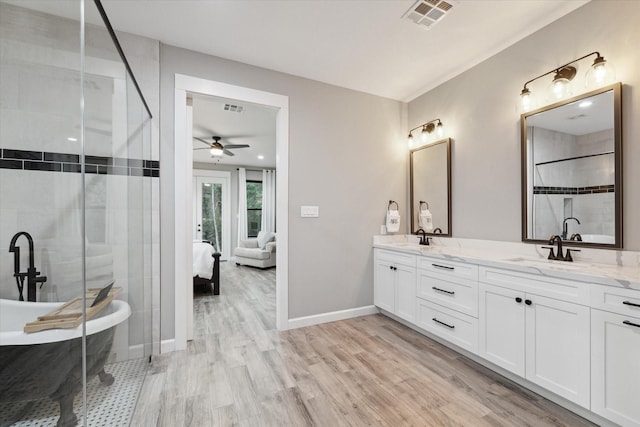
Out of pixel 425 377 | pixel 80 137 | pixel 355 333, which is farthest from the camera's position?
pixel 355 333

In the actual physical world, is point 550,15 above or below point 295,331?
above

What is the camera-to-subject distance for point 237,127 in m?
4.57

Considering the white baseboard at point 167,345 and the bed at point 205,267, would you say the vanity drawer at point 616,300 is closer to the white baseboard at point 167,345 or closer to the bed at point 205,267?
the white baseboard at point 167,345

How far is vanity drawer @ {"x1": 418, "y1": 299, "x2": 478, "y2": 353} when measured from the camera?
6.93 feet

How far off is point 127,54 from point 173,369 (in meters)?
2.60

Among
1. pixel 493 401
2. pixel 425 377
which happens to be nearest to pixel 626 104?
pixel 493 401

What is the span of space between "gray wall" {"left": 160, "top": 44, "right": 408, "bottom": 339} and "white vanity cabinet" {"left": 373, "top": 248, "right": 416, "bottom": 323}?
0.44ft

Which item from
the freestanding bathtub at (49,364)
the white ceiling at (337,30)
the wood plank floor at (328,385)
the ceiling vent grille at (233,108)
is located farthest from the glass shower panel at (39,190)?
the ceiling vent grille at (233,108)

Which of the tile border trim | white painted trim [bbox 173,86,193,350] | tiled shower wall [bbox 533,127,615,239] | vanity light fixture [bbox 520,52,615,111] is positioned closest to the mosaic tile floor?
white painted trim [bbox 173,86,193,350]

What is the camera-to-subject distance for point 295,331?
2.76m

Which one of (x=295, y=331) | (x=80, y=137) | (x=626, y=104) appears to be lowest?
(x=295, y=331)

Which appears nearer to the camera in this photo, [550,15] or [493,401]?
[493,401]

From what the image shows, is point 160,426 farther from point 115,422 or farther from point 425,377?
point 425,377

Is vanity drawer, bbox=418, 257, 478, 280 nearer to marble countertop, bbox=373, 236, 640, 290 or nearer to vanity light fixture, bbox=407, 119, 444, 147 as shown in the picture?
marble countertop, bbox=373, 236, 640, 290
